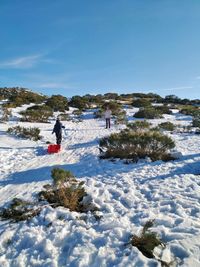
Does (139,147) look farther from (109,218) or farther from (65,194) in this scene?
(109,218)

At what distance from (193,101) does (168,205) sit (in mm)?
51563

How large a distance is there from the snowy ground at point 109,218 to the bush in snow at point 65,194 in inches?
12.0

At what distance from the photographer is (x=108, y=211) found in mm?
7254

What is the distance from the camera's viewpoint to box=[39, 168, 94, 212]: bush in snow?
750 cm

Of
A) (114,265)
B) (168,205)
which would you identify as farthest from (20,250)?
(168,205)

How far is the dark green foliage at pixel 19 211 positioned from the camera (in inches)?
277

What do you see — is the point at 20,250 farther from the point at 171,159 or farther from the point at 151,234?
the point at 171,159

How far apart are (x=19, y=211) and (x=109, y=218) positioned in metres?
A: 2.07

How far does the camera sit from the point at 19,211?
24.1ft

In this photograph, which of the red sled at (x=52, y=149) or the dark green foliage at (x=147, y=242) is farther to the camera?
the red sled at (x=52, y=149)

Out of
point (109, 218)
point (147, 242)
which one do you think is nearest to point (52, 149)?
point (109, 218)

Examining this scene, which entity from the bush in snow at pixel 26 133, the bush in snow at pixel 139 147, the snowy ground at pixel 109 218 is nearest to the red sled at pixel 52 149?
the snowy ground at pixel 109 218

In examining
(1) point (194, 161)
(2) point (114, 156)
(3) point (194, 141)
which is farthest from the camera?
(3) point (194, 141)

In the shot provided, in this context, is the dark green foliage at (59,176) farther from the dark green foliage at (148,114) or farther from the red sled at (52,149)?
A: the dark green foliage at (148,114)
